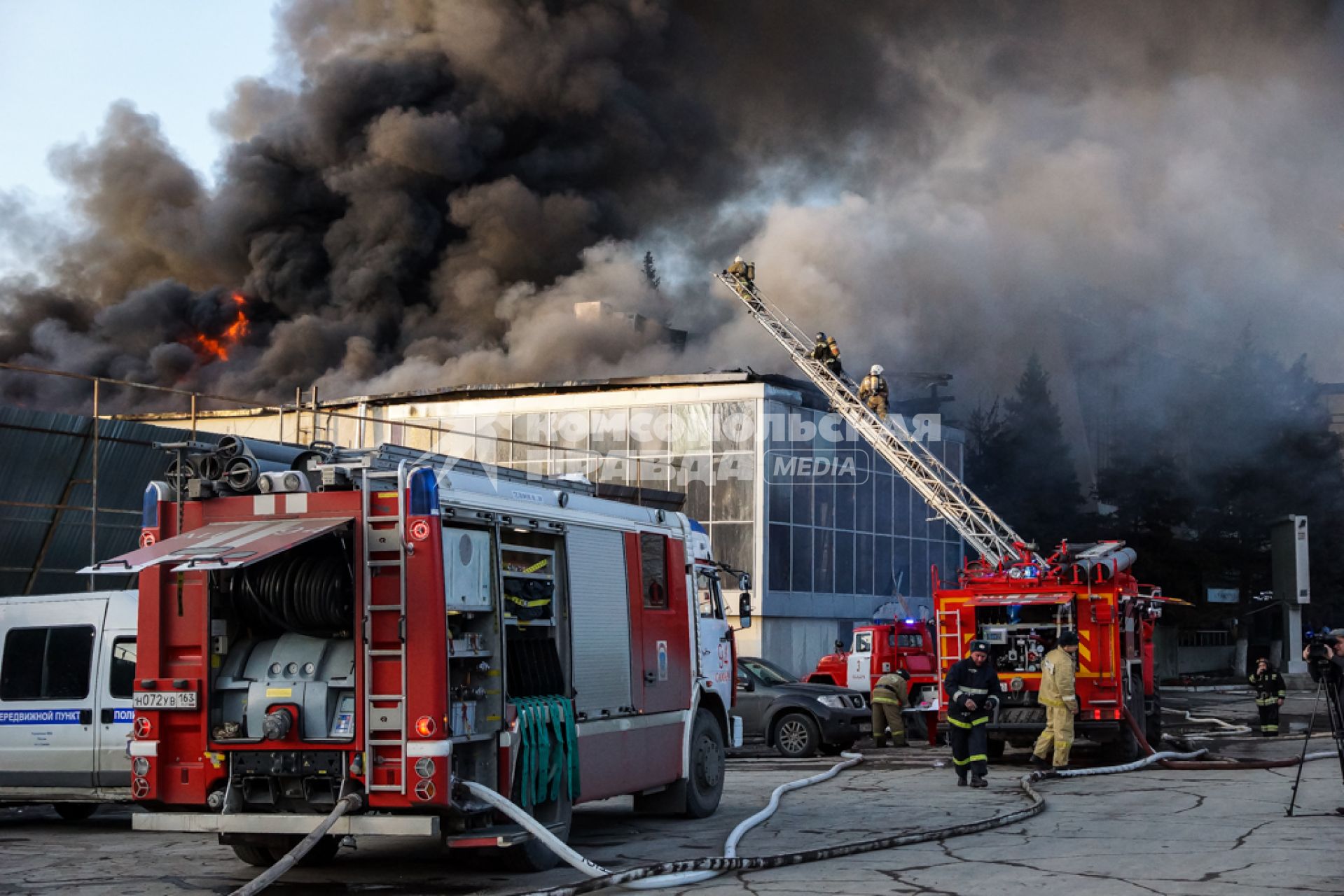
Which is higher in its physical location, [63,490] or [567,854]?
[63,490]

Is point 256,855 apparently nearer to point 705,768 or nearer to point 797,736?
point 705,768

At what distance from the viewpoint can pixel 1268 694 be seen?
18938mm

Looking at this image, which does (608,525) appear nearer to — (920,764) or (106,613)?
(106,613)

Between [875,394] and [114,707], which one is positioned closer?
[114,707]

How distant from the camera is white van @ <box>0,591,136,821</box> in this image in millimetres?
10867

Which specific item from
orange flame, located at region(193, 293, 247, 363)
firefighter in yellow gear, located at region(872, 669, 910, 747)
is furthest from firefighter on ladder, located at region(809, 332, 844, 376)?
orange flame, located at region(193, 293, 247, 363)

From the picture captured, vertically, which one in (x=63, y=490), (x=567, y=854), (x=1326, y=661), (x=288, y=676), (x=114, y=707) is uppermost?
(x=63, y=490)

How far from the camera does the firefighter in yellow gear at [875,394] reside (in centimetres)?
3016

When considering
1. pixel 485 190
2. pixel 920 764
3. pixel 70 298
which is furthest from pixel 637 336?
pixel 920 764

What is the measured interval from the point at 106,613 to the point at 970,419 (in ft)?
171

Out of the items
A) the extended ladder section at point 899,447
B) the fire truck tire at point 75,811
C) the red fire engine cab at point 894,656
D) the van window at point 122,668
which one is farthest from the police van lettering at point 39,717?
the extended ladder section at point 899,447

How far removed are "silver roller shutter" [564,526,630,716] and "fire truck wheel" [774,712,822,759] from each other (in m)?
8.20

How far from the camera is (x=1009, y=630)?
50.9ft

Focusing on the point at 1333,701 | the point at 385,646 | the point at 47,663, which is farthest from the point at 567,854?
the point at 1333,701
